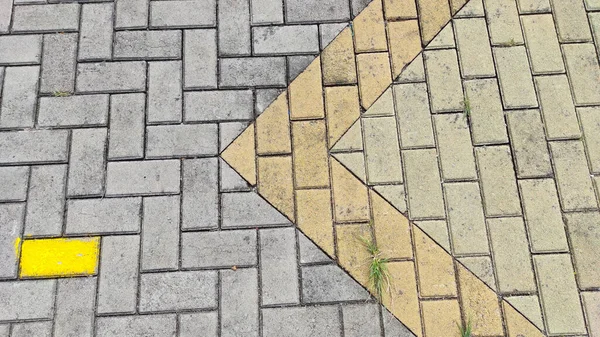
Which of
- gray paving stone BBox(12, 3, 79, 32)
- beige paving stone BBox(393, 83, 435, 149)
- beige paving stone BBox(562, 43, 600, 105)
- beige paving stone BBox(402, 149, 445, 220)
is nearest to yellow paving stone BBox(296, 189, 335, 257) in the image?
beige paving stone BBox(402, 149, 445, 220)

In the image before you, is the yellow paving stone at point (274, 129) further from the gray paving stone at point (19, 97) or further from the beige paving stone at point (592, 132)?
the beige paving stone at point (592, 132)

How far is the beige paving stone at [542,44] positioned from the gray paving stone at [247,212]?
5.68ft

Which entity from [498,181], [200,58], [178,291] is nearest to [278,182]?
[178,291]

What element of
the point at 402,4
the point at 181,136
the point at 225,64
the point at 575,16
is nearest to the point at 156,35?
the point at 225,64

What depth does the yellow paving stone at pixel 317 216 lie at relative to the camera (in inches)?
111

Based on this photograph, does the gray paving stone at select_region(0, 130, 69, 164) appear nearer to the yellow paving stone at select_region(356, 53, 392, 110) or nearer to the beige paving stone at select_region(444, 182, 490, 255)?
the yellow paving stone at select_region(356, 53, 392, 110)

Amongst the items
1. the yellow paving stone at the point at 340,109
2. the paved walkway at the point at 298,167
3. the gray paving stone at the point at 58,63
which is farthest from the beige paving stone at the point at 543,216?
the gray paving stone at the point at 58,63

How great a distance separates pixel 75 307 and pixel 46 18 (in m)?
1.71

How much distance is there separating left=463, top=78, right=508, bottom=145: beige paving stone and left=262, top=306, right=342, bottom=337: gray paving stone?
125 cm

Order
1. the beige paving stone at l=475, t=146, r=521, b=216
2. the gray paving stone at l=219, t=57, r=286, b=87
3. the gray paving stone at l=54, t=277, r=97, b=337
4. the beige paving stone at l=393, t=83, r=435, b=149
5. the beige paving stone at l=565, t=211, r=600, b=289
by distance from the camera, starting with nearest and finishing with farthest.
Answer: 1. the gray paving stone at l=54, t=277, r=97, b=337
2. the beige paving stone at l=565, t=211, r=600, b=289
3. the beige paving stone at l=475, t=146, r=521, b=216
4. the beige paving stone at l=393, t=83, r=435, b=149
5. the gray paving stone at l=219, t=57, r=286, b=87

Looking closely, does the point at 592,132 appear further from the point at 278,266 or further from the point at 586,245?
the point at 278,266

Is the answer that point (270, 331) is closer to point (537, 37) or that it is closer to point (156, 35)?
point (156, 35)

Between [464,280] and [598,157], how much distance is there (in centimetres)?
105

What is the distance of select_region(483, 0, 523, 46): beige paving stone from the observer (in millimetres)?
3172
